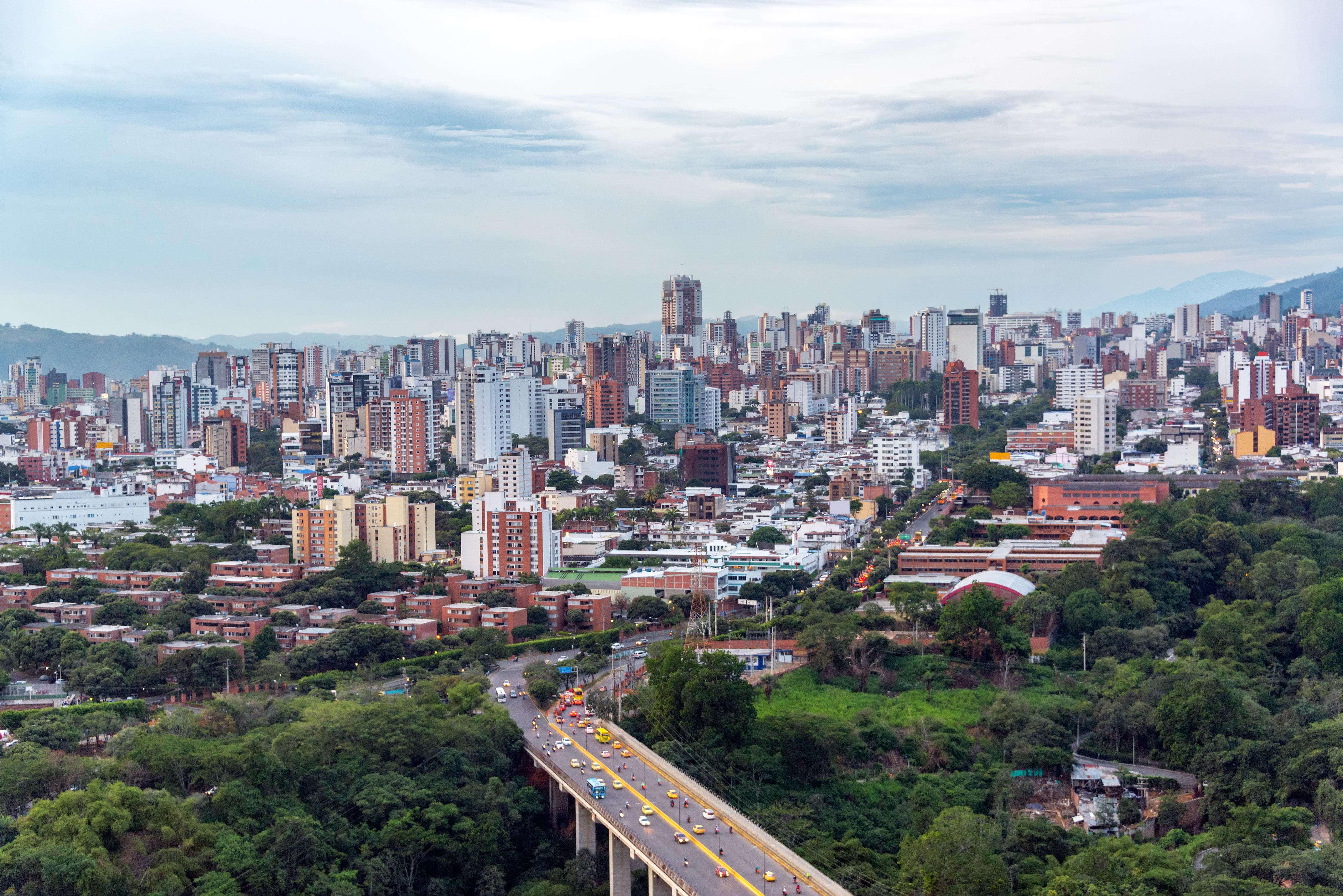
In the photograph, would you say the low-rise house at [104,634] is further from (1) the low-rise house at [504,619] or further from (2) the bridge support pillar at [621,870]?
(2) the bridge support pillar at [621,870]

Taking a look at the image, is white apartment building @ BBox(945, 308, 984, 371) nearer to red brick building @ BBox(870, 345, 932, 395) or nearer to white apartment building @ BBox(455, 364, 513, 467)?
red brick building @ BBox(870, 345, 932, 395)

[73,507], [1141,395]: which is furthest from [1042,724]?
[1141,395]

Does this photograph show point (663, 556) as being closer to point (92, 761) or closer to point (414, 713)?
point (414, 713)

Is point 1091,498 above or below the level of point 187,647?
above

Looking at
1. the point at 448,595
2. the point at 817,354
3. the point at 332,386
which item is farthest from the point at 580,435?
the point at 817,354

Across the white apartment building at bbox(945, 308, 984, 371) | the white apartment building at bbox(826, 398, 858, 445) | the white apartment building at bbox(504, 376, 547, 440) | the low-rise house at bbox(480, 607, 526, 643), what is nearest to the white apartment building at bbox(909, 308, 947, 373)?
the white apartment building at bbox(945, 308, 984, 371)

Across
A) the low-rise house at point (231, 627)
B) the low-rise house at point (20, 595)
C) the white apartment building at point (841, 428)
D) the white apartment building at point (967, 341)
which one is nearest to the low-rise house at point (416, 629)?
the low-rise house at point (231, 627)

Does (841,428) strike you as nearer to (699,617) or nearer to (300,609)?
(699,617)
